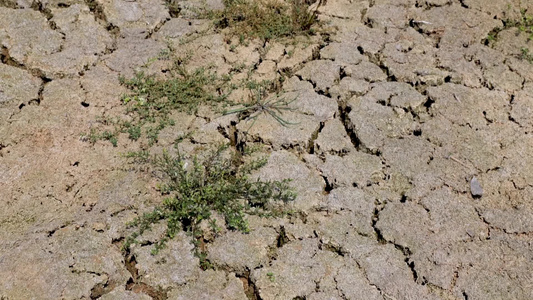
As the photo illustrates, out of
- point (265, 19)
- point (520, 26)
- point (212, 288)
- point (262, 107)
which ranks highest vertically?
point (265, 19)

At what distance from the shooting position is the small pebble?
9.42 ft

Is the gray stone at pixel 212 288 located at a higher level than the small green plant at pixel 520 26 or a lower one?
lower

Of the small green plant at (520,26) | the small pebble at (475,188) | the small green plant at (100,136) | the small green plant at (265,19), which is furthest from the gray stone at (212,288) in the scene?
the small green plant at (520,26)

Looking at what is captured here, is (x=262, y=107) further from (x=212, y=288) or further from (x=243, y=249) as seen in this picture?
(x=212, y=288)

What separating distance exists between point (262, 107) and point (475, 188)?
139 centimetres

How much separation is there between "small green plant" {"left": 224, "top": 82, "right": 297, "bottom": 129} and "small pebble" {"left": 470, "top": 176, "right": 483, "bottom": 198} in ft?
3.71

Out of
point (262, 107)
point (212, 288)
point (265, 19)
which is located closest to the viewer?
point (212, 288)

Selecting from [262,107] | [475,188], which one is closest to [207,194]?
[262,107]

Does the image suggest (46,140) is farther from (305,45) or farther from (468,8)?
(468,8)

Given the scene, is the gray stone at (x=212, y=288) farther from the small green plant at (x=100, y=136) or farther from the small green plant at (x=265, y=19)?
the small green plant at (x=265, y=19)

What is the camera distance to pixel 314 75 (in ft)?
11.6

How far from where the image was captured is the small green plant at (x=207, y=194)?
8.63 feet

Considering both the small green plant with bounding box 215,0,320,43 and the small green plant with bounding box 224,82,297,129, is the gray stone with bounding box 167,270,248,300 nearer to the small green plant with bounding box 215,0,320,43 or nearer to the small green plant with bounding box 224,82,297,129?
the small green plant with bounding box 224,82,297,129

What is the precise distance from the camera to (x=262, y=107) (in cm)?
329
